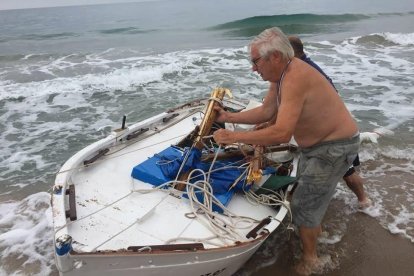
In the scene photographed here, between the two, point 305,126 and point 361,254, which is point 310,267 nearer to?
point 361,254

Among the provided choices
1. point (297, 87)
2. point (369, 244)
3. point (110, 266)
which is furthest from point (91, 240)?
point (369, 244)

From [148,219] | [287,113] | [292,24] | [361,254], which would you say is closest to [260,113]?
[287,113]

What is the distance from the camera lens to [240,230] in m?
3.31

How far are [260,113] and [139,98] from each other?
7.90m

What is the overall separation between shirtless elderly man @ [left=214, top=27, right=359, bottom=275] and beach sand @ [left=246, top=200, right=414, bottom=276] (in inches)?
12.0

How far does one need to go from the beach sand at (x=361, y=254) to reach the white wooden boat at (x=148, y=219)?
78cm

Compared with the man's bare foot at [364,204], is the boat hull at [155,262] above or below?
above

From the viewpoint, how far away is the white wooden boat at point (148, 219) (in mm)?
2770

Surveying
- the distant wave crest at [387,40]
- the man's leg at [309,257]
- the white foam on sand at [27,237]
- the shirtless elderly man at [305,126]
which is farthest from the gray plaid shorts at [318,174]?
the distant wave crest at [387,40]

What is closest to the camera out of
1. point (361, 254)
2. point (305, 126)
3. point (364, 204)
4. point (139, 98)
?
point (305, 126)

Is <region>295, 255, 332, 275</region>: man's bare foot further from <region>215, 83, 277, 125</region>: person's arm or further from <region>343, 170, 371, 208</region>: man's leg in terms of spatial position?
<region>215, 83, 277, 125</region>: person's arm

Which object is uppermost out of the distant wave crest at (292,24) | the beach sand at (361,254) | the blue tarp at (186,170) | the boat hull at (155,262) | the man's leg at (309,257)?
the distant wave crest at (292,24)

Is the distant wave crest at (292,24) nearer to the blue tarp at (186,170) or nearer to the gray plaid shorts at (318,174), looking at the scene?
the blue tarp at (186,170)

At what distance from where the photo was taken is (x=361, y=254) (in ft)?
13.7
